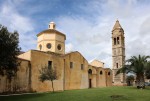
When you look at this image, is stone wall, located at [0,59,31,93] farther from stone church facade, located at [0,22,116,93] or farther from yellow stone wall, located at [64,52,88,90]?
yellow stone wall, located at [64,52,88,90]

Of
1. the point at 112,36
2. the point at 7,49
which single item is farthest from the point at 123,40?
the point at 7,49

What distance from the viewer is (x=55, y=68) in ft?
118

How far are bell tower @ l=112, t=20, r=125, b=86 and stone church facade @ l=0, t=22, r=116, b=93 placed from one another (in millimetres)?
13448

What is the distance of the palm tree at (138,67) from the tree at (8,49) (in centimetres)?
1789

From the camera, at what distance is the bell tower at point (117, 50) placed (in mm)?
64125

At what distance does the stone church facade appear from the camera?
30.5m

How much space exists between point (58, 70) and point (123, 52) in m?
33.3

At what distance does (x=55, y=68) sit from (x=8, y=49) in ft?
48.1

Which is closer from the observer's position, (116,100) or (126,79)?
(116,100)

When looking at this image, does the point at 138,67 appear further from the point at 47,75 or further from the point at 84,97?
the point at 84,97

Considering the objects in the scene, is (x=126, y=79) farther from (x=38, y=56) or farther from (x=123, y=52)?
(x=38, y=56)

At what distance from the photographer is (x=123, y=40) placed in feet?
219

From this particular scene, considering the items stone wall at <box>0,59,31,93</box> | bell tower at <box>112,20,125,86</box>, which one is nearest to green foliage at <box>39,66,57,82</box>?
stone wall at <box>0,59,31,93</box>

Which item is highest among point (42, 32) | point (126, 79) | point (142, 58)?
point (42, 32)
